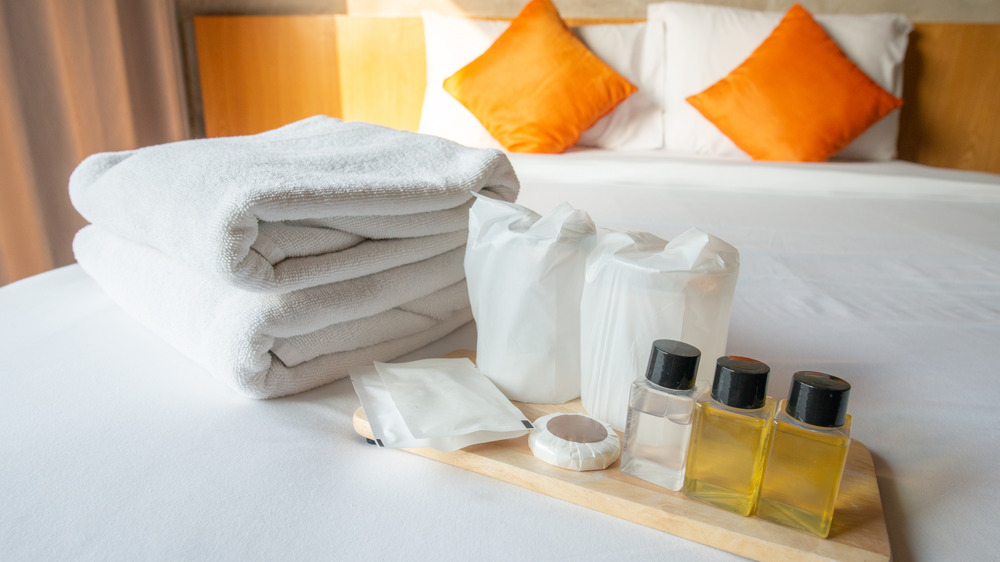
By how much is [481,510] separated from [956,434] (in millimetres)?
428

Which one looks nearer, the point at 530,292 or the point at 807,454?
the point at 807,454

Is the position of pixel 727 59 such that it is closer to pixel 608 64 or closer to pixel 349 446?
pixel 608 64

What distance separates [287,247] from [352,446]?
0.17 meters

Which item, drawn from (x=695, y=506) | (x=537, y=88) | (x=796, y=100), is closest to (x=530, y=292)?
(x=695, y=506)

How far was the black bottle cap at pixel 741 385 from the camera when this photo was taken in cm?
38

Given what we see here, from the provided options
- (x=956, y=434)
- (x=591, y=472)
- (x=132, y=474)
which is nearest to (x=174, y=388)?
(x=132, y=474)

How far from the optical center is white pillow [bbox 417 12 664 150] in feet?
6.70

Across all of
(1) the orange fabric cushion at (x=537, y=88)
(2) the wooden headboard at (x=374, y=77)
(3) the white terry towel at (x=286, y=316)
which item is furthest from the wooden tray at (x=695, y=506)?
(2) the wooden headboard at (x=374, y=77)

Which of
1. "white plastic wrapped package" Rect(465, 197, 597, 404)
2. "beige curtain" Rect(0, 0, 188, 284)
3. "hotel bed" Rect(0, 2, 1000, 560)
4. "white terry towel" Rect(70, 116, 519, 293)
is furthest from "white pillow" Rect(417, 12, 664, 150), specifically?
"white plastic wrapped package" Rect(465, 197, 597, 404)

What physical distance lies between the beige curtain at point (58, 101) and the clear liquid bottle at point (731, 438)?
81.6 inches

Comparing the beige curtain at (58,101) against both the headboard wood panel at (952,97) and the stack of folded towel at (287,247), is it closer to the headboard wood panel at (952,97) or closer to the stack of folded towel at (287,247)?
the stack of folded towel at (287,247)

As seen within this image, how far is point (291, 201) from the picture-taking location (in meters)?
0.51

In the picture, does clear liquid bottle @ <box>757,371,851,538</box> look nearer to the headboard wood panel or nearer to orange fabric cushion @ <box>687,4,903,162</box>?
orange fabric cushion @ <box>687,4,903,162</box>

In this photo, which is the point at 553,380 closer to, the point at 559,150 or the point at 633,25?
the point at 559,150
